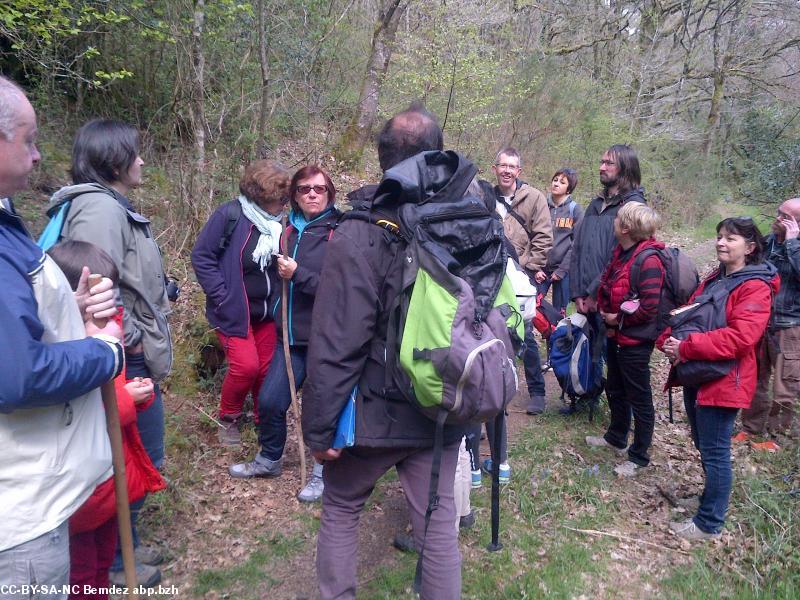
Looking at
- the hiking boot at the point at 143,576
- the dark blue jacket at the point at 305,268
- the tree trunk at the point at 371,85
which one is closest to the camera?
the hiking boot at the point at 143,576

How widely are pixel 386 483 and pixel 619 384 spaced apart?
1.95m

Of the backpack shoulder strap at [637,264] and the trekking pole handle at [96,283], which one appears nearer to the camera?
the trekking pole handle at [96,283]

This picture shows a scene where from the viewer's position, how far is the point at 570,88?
50.7 feet

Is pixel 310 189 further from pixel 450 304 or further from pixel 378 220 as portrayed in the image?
pixel 450 304

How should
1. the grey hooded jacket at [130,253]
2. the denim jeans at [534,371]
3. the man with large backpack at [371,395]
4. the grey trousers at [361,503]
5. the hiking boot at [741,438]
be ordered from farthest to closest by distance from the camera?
the denim jeans at [534,371] → the hiking boot at [741,438] → the grey hooded jacket at [130,253] → the grey trousers at [361,503] → the man with large backpack at [371,395]

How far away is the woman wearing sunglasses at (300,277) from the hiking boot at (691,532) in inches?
92.0

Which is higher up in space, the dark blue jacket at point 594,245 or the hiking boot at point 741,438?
the dark blue jacket at point 594,245

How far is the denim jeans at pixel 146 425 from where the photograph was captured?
2771mm

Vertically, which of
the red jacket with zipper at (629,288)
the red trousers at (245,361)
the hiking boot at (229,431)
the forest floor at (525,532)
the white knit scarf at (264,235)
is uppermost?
the white knit scarf at (264,235)

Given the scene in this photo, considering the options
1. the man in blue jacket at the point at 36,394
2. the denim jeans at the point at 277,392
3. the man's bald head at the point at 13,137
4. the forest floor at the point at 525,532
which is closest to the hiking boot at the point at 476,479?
the forest floor at the point at 525,532

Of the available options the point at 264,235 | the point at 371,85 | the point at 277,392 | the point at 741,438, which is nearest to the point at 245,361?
the point at 277,392

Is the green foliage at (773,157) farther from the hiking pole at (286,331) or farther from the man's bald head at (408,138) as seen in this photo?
the man's bald head at (408,138)

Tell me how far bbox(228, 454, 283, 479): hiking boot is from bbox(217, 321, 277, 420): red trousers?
16.9 inches

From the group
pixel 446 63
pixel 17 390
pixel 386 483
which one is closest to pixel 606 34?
pixel 446 63
